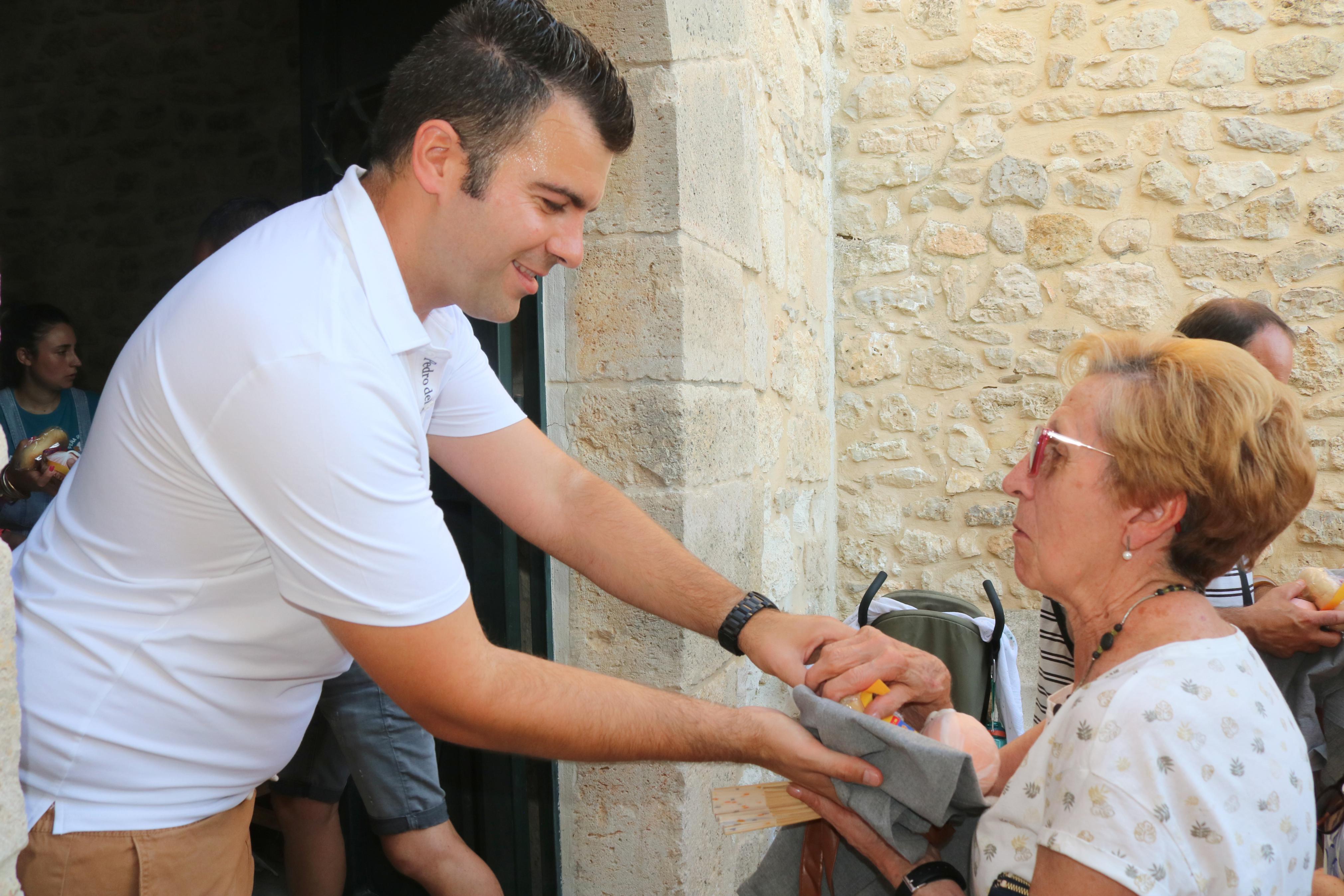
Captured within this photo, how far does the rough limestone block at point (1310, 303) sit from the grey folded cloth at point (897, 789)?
3658 millimetres

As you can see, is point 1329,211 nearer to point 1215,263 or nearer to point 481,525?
point 1215,263

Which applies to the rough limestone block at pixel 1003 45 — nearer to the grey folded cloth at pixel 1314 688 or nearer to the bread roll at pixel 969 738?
the grey folded cloth at pixel 1314 688

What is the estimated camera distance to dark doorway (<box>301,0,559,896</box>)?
278 cm

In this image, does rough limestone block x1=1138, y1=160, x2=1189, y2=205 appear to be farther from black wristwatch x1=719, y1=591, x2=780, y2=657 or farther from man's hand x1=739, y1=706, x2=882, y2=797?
man's hand x1=739, y1=706, x2=882, y2=797

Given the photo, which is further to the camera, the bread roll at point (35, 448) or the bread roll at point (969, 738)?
the bread roll at point (35, 448)

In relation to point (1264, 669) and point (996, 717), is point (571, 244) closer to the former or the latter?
point (1264, 669)

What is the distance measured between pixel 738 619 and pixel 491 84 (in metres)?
1.05

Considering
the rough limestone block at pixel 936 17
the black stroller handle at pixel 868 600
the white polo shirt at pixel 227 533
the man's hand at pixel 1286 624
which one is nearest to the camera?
the white polo shirt at pixel 227 533

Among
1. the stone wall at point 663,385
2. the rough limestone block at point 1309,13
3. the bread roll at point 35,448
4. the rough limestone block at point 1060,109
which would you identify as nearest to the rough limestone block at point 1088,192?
the rough limestone block at point 1060,109

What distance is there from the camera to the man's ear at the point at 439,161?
1.55m

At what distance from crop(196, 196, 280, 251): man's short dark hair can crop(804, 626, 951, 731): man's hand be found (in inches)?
82.7

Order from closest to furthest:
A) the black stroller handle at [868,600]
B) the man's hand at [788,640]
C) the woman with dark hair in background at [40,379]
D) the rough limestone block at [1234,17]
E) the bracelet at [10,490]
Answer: the man's hand at [788,640], the bracelet at [10,490], the black stroller handle at [868,600], the woman with dark hair in background at [40,379], the rough limestone block at [1234,17]

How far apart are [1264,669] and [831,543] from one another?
338 cm

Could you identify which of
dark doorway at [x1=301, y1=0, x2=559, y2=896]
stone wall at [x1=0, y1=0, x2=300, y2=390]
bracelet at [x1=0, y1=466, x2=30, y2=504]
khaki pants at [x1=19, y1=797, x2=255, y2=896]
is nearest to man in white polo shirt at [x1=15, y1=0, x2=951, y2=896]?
khaki pants at [x1=19, y1=797, x2=255, y2=896]
